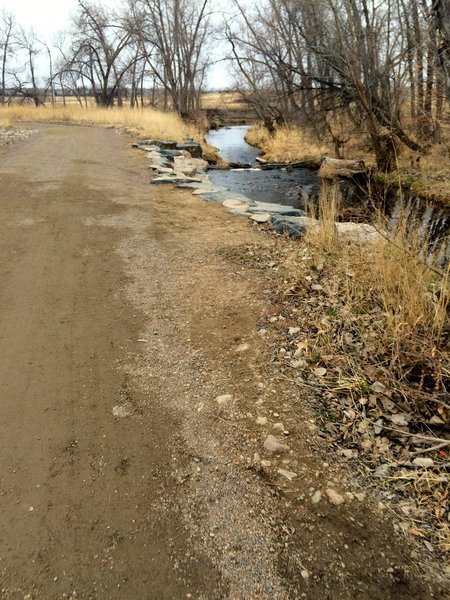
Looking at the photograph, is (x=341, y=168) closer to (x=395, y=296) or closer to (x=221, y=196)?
(x=221, y=196)

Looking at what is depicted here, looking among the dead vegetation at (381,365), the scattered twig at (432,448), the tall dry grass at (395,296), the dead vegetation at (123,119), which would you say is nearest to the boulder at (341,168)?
the dead vegetation at (123,119)

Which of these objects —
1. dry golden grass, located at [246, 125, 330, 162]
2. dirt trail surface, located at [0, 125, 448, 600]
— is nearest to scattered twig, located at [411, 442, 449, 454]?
dirt trail surface, located at [0, 125, 448, 600]

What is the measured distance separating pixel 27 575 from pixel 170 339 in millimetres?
1742

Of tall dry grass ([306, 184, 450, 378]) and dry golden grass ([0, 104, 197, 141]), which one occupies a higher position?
dry golden grass ([0, 104, 197, 141])

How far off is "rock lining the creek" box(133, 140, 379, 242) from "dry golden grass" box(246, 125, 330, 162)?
4345 mm

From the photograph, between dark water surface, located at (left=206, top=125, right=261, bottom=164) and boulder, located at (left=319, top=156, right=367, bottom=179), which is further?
dark water surface, located at (left=206, top=125, right=261, bottom=164)

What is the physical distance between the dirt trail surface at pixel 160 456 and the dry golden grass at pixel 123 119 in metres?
11.3

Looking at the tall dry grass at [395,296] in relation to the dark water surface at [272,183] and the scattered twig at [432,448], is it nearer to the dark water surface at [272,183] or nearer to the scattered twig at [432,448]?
the scattered twig at [432,448]

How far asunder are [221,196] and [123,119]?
536 inches

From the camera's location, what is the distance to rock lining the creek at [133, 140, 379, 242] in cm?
502

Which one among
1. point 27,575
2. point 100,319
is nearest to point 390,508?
point 27,575

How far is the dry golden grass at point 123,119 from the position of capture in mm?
14645

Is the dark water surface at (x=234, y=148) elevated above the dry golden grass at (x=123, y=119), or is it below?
below

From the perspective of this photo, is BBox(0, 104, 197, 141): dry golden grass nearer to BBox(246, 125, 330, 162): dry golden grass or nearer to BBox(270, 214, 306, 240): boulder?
BBox(246, 125, 330, 162): dry golden grass
